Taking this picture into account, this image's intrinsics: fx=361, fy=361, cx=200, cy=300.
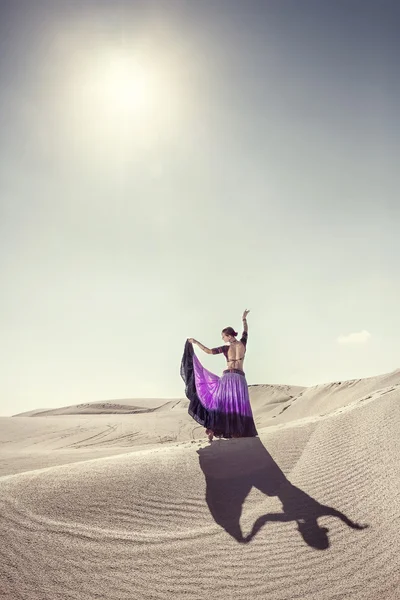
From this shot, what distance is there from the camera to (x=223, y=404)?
305 inches

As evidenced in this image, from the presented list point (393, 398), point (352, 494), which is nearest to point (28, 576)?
point (352, 494)

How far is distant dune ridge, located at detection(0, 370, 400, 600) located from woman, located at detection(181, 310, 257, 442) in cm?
74

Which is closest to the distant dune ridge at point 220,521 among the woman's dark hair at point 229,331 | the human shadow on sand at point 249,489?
the human shadow on sand at point 249,489

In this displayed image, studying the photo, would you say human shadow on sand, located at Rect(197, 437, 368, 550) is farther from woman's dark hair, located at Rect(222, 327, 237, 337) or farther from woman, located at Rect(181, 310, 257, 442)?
woman's dark hair, located at Rect(222, 327, 237, 337)

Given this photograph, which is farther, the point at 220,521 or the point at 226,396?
the point at 226,396

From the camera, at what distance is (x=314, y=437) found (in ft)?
22.1

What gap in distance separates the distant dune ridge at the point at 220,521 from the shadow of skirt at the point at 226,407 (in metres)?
0.66

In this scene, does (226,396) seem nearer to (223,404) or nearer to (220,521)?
(223,404)

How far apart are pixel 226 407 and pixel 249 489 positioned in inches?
104

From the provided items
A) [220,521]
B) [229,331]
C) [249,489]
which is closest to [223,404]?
[229,331]

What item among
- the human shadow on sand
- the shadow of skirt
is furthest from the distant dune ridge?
the shadow of skirt

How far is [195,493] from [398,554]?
8.05ft

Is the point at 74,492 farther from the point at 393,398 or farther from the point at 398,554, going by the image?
A: the point at 393,398

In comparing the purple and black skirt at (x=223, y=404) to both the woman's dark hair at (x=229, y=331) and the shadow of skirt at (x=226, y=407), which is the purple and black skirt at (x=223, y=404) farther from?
the woman's dark hair at (x=229, y=331)
